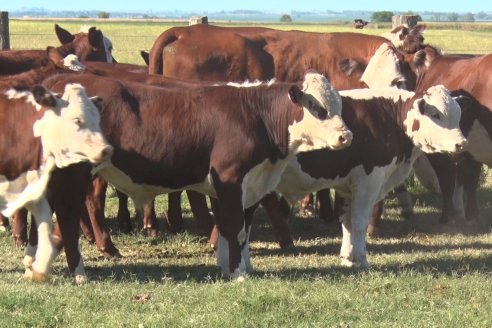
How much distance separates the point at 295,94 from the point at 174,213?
9.98ft

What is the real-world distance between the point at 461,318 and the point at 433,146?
93.1 inches

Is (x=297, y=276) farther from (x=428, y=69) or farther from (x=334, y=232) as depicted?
(x=428, y=69)

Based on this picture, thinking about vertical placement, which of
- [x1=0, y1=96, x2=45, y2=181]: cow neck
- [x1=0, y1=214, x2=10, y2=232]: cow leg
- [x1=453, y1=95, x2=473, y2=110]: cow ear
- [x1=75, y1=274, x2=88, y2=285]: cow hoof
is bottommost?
[x1=0, y1=214, x2=10, y2=232]: cow leg

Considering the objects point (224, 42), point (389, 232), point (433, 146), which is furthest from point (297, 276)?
point (224, 42)

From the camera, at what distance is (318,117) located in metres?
7.01

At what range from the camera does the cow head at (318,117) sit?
6922 millimetres

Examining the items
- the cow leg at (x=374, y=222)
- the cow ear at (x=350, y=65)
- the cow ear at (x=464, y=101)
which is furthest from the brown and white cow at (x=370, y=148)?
the cow ear at (x=350, y=65)

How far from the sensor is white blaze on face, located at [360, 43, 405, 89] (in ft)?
30.9

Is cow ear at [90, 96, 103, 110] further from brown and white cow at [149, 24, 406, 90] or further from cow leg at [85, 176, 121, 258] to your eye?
brown and white cow at [149, 24, 406, 90]

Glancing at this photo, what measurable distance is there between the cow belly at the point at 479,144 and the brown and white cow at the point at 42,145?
4367 mm

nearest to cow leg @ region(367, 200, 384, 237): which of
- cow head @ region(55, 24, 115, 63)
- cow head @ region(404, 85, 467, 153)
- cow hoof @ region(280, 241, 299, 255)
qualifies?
cow hoof @ region(280, 241, 299, 255)

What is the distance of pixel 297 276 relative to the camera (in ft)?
23.5

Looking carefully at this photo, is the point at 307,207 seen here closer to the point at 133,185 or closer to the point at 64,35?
the point at 64,35

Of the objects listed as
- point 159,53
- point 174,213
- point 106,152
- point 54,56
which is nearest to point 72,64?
point 54,56
